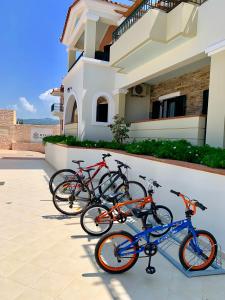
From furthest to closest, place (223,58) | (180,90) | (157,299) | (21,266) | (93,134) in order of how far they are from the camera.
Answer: (93,134), (180,90), (223,58), (21,266), (157,299)

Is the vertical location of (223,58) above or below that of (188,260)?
above

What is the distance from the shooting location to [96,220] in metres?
4.38

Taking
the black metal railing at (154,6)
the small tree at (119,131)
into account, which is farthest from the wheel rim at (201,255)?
the small tree at (119,131)

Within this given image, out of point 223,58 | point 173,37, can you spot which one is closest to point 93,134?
point 173,37

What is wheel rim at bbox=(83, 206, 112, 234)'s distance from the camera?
4438 millimetres

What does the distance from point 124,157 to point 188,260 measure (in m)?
4.26

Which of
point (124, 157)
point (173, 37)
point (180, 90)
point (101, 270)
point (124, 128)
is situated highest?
point (173, 37)

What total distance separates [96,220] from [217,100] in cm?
437

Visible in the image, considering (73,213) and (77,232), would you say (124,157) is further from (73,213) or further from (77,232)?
(77,232)

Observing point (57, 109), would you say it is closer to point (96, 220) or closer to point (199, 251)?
point (96, 220)

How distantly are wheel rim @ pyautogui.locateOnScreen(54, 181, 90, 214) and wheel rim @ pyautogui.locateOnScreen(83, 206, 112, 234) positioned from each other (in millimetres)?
1250

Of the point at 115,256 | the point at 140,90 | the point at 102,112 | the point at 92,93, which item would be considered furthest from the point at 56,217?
the point at 140,90

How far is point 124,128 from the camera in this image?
10836 mm

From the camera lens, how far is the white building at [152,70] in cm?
667
